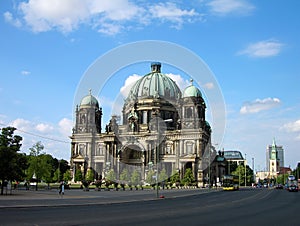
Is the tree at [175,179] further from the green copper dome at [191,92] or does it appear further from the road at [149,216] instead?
the road at [149,216]

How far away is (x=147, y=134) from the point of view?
117250mm

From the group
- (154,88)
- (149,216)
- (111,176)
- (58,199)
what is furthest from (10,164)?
(154,88)

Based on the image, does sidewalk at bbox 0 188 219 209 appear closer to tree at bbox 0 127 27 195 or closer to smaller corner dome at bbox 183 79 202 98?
tree at bbox 0 127 27 195

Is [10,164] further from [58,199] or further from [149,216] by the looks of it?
[149,216]

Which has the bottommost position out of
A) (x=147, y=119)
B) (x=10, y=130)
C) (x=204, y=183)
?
(x=204, y=183)

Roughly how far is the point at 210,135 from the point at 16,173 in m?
83.2

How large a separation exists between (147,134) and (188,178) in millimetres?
21298

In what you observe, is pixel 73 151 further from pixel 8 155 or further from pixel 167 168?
pixel 8 155

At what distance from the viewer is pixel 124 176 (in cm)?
10656

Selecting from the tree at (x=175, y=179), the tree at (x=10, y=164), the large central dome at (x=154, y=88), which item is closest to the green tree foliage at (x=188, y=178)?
the tree at (x=175, y=179)

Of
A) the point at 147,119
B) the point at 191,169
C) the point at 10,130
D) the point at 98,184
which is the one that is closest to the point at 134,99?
the point at 147,119

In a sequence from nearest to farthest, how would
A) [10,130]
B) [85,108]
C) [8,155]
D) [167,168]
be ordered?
[8,155] → [10,130] → [167,168] → [85,108]

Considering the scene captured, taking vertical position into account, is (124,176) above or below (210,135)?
below

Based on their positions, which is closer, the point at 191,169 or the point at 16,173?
the point at 16,173
